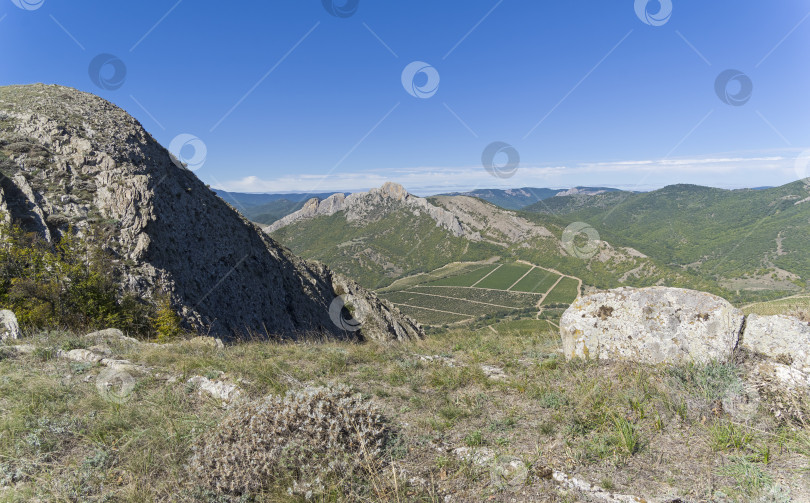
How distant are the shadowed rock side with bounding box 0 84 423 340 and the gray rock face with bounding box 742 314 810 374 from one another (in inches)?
657

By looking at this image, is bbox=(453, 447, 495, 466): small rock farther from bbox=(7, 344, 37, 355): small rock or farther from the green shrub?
the green shrub

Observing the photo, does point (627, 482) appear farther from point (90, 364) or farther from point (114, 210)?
point (114, 210)

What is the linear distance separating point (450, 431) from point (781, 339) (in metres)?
6.34

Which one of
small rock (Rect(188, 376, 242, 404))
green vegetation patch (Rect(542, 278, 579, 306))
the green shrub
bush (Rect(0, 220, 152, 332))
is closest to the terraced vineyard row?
green vegetation patch (Rect(542, 278, 579, 306))

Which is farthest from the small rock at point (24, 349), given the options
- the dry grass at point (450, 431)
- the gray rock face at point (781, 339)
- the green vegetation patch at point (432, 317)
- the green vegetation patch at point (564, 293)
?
the green vegetation patch at point (564, 293)

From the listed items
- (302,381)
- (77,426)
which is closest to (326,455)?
(302,381)

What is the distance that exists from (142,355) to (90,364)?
0.96 meters

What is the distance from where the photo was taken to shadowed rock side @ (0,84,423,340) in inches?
833

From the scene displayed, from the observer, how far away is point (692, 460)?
14.4 feet

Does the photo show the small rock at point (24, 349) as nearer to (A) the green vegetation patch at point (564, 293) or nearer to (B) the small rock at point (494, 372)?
(B) the small rock at point (494, 372)

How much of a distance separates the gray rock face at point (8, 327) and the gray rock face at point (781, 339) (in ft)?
57.5

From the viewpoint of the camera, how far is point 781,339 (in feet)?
20.4

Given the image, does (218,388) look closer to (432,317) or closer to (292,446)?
(292,446)

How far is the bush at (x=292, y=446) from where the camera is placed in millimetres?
4074
